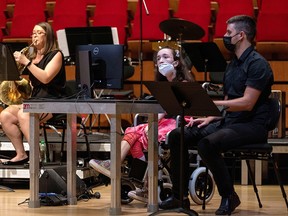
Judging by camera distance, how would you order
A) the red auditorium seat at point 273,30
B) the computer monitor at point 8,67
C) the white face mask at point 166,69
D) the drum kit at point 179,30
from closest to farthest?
the white face mask at point 166,69, the computer monitor at point 8,67, the drum kit at point 179,30, the red auditorium seat at point 273,30

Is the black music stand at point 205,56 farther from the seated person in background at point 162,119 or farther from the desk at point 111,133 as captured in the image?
the desk at point 111,133

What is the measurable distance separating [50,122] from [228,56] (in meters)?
2.49

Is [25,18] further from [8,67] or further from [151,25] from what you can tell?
[8,67]

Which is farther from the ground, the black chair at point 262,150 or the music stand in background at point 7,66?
the music stand in background at point 7,66

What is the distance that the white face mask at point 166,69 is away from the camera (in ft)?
15.7

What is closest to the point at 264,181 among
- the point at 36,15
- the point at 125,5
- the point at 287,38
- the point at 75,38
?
the point at 287,38

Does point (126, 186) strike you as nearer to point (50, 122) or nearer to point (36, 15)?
point (50, 122)

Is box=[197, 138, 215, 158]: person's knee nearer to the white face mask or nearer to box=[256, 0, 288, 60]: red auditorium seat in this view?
the white face mask

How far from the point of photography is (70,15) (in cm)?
785

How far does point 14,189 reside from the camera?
577 centimetres

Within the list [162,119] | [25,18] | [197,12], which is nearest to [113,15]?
[197,12]

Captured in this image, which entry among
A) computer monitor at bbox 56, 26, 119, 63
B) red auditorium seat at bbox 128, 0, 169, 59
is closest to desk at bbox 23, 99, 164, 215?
computer monitor at bbox 56, 26, 119, 63

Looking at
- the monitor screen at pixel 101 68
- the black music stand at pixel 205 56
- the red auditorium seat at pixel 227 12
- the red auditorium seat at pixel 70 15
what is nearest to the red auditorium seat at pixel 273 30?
the red auditorium seat at pixel 227 12

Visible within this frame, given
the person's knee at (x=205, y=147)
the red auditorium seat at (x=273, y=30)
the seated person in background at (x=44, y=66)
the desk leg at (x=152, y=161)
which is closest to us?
the person's knee at (x=205, y=147)
